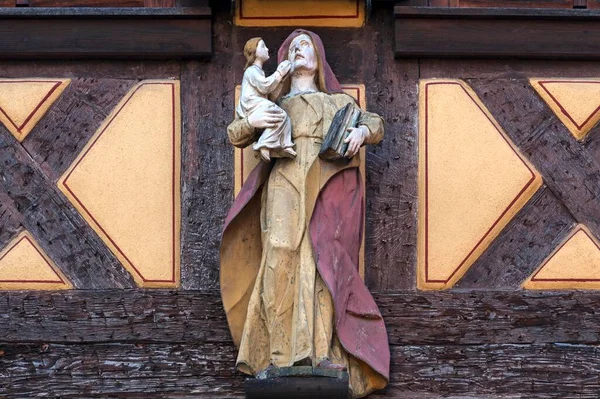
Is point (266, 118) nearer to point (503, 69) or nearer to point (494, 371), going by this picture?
point (503, 69)

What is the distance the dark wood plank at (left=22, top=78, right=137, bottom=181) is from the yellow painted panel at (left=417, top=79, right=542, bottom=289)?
5.11 feet

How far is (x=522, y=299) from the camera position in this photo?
13.3 metres

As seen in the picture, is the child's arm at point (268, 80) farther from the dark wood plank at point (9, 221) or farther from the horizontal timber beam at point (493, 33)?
the dark wood plank at point (9, 221)

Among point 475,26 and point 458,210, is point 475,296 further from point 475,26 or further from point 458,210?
point 475,26

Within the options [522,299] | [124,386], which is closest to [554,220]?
[522,299]

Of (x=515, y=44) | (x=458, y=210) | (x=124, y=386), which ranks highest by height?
(x=515, y=44)

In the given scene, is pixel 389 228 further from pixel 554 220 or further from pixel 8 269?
pixel 8 269

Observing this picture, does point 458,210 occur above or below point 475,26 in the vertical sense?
below

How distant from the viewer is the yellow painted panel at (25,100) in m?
13.5

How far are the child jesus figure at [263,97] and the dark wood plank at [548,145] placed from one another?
3.52ft

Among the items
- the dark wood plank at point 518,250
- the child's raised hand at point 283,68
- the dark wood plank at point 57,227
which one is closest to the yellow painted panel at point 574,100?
the dark wood plank at point 518,250

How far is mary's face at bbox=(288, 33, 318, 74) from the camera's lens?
13258mm

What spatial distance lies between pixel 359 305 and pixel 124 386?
48.1 inches

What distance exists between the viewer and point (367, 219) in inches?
527
